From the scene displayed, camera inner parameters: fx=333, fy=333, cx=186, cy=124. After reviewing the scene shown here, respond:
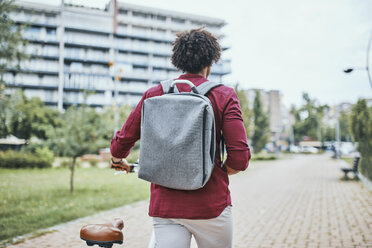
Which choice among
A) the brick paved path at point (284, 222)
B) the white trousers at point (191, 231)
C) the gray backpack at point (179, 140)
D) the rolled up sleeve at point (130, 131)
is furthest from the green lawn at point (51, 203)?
the gray backpack at point (179, 140)

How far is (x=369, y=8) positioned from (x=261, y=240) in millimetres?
5635

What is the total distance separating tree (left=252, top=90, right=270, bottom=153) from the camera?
33.2 metres

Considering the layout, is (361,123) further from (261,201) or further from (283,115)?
(283,115)

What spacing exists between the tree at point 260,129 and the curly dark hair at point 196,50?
105 ft

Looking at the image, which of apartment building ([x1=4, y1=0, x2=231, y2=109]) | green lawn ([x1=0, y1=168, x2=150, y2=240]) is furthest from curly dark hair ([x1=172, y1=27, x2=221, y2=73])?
apartment building ([x1=4, y1=0, x2=231, y2=109])

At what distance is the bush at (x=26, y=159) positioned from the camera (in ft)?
62.2

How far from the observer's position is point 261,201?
8.95 m

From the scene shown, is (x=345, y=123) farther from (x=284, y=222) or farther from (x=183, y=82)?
(x=183, y=82)

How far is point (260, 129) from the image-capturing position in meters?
33.5

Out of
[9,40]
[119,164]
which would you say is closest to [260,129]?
[9,40]

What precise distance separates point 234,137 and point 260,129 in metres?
32.8

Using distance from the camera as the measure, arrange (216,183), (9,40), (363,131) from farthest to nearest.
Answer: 1. (363,131)
2. (9,40)
3. (216,183)

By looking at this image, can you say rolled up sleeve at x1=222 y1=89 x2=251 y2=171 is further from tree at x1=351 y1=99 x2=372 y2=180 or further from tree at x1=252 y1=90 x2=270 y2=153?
tree at x1=252 y1=90 x2=270 y2=153

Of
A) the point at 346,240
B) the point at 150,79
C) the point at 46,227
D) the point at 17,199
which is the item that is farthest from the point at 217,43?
the point at 150,79
